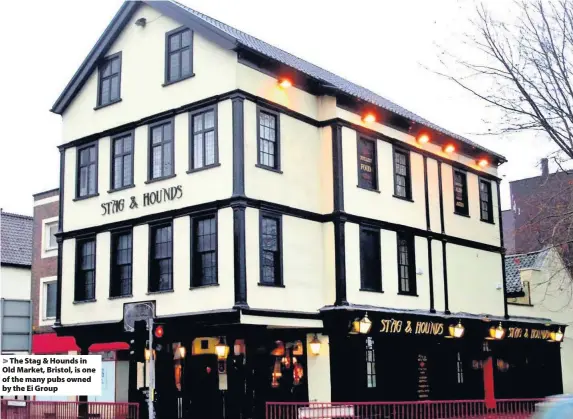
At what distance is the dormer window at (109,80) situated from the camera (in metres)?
29.4

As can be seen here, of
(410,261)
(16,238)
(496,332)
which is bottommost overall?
(496,332)

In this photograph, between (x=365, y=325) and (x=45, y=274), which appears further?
(x=45, y=274)

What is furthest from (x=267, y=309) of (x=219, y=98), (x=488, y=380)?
(x=488, y=380)

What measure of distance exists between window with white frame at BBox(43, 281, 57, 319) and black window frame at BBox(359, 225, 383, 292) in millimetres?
16440

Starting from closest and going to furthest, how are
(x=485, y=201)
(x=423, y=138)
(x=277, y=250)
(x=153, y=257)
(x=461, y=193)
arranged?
(x=277, y=250) < (x=153, y=257) < (x=423, y=138) < (x=461, y=193) < (x=485, y=201)

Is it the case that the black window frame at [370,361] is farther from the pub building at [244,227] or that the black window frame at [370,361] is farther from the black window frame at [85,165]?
the black window frame at [85,165]

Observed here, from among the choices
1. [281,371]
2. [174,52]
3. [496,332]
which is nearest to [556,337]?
[496,332]

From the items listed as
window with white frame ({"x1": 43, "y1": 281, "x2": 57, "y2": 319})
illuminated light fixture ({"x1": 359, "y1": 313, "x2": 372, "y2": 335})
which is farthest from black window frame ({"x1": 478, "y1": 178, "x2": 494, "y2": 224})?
window with white frame ({"x1": 43, "y1": 281, "x2": 57, "y2": 319})

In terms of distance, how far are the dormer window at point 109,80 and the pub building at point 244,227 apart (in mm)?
80

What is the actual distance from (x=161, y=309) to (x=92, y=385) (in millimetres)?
9756

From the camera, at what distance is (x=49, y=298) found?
3844cm

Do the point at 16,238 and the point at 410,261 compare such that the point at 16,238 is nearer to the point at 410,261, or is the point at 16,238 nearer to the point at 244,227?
the point at 410,261

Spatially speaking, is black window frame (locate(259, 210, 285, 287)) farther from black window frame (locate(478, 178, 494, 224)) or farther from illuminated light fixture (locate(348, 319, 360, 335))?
black window frame (locate(478, 178, 494, 224))

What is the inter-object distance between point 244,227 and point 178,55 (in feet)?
22.1
